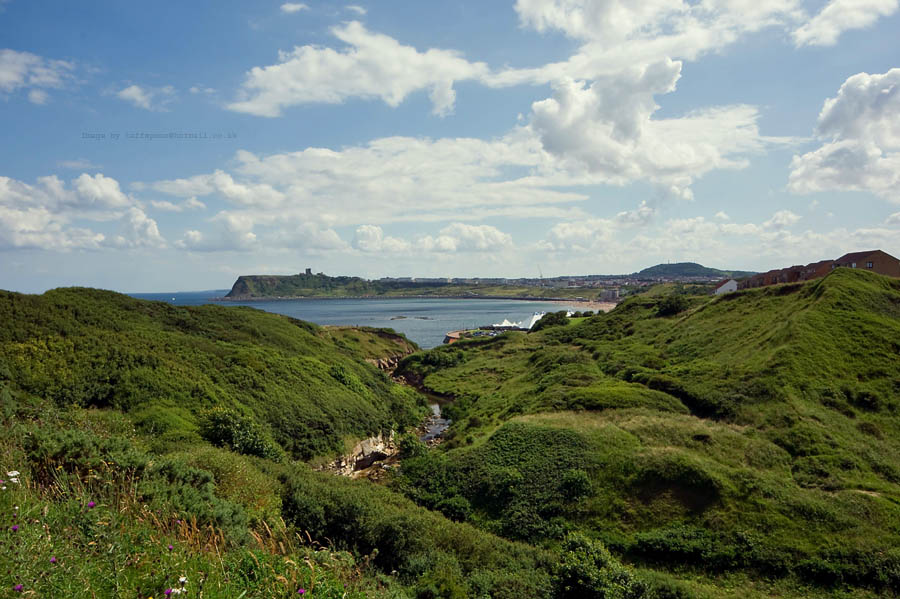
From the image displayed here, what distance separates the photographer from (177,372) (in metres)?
31.2

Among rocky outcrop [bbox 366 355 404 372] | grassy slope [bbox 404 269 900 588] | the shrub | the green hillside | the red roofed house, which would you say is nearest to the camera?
the green hillside

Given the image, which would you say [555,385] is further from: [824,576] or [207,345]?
[207,345]

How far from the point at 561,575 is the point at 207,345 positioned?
3479 centimetres

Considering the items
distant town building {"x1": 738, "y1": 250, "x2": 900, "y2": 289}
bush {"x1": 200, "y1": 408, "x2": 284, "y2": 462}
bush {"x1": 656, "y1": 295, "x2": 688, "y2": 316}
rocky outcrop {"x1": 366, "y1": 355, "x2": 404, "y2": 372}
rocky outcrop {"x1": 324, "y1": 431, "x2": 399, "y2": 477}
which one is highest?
distant town building {"x1": 738, "y1": 250, "x2": 900, "y2": 289}

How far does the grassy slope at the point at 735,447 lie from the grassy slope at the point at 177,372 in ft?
33.8

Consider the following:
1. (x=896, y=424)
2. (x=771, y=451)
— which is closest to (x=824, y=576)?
(x=771, y=451)

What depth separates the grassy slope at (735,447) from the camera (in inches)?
822

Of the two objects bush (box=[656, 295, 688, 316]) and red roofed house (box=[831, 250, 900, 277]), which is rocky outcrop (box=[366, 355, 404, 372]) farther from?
red roofed house (box=[831, 250, 900, 277])

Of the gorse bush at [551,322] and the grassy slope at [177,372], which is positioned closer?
the grassy slope at [177,372]

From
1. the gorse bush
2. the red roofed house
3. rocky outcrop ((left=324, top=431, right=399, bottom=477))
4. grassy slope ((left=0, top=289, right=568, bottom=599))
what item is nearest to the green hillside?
grassy slope ((left=0, top=289, right=568, bottom=599))

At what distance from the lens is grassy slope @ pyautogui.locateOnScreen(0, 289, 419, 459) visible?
85.2 feet

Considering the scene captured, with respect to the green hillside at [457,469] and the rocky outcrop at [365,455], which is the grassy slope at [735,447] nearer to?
the green hillside at [457,469]

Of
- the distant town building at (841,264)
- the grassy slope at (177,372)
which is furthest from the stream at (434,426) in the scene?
the distant town building at (841,264)

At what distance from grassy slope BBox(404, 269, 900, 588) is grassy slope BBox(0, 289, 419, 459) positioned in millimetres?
10299
